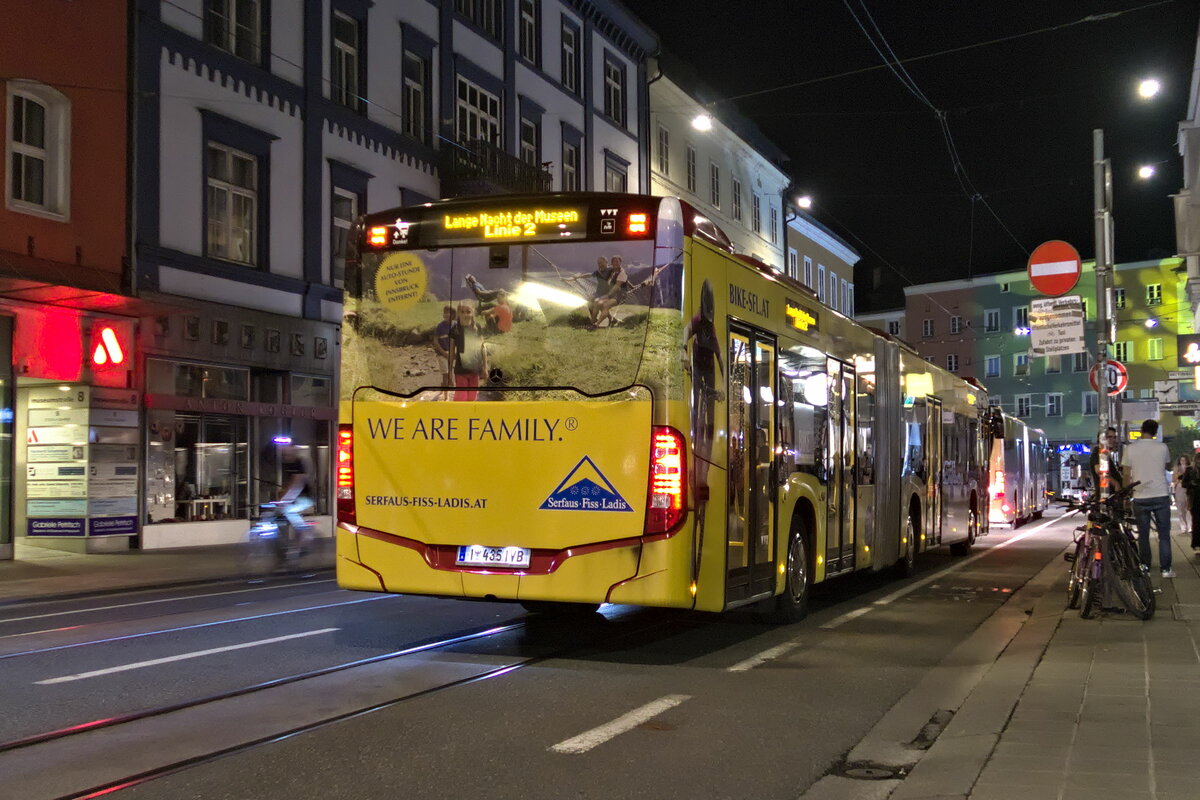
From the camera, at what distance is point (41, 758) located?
5.97m

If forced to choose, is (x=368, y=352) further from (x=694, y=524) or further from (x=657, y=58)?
(x=657, y=58)

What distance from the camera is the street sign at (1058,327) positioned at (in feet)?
60.2

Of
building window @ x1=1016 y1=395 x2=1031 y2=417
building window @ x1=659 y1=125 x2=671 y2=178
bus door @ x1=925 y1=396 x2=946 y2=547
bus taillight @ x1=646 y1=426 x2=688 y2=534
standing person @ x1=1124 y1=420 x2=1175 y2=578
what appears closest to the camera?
bus taillight @ x1=646 y1=426 x2=688 y2=534

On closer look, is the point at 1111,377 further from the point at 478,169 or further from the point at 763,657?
the point at 478,169

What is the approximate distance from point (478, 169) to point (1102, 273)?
15.0m

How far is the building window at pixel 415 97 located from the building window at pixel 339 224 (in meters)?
2.57

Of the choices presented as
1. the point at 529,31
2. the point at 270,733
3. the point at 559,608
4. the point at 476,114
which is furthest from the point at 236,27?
the point at 270,733

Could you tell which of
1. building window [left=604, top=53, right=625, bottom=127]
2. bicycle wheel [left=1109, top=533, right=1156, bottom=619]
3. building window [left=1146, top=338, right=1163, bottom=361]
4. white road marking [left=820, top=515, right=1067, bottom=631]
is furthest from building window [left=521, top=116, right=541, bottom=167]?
building window [left=1146, top=338, right=1163, bottom=361]

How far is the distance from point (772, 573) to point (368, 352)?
377 centimetres

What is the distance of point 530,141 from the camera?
33.3 meters

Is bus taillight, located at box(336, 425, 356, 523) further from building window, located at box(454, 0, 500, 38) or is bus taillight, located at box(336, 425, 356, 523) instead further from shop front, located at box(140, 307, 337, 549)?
building window, located at box(454, 0, 500, 38)

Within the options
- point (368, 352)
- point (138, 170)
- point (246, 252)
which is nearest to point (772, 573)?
point (368, 352)

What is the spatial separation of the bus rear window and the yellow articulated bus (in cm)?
1

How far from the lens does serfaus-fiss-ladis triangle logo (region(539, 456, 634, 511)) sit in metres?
8.53
